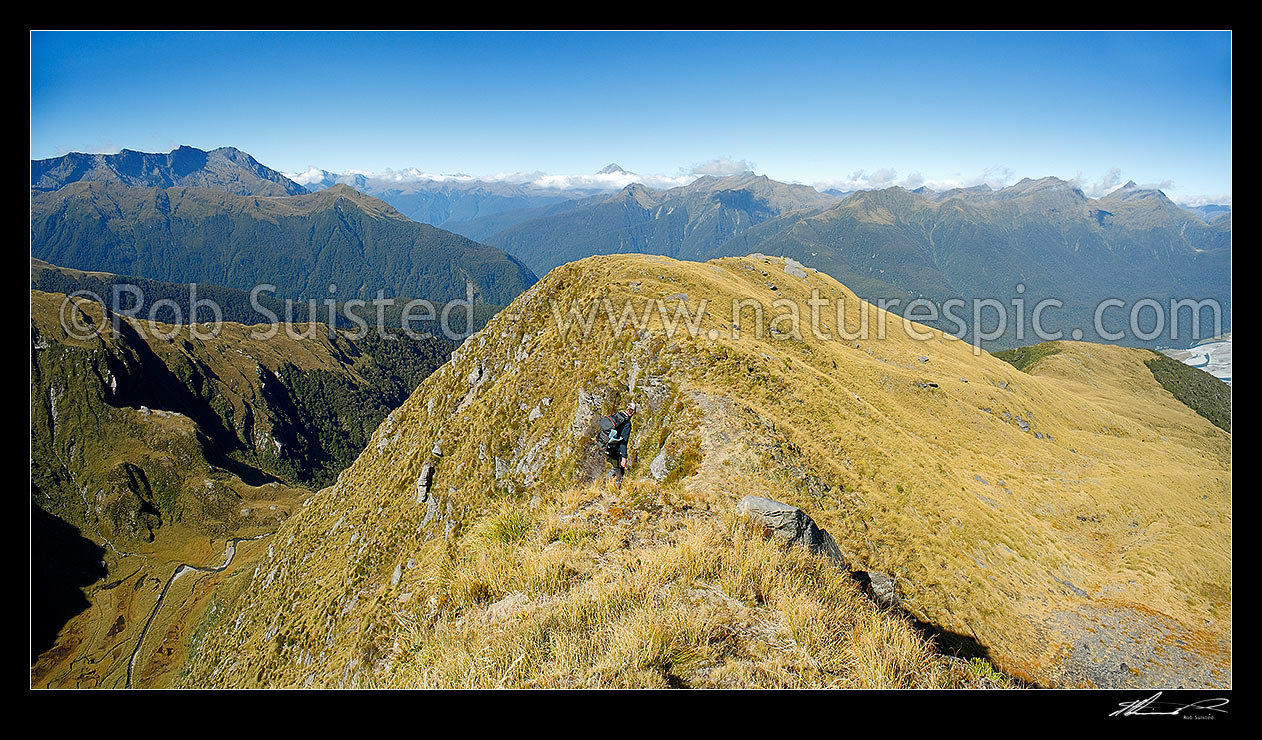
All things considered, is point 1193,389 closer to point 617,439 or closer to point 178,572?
point 617,439

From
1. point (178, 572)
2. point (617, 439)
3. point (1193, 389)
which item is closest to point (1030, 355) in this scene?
point (1193, 389)

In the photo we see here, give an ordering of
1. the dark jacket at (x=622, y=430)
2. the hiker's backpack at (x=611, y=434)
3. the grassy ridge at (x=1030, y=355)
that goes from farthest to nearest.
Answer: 1. the grassy ridge at (x=1030, y=355)
2. the hiker's backpack at (x=611, y=434)
3. the dark jacket at (x=622, y=430)

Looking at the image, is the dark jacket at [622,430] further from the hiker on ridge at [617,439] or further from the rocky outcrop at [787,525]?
the rocky outcrop at [787,525]

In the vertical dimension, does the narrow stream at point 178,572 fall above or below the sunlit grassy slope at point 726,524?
below

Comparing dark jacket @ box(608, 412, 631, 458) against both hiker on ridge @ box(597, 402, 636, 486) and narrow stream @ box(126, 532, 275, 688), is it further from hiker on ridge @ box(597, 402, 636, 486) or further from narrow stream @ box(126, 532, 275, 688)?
narrow stream @ box(126, 532, 275, 688)

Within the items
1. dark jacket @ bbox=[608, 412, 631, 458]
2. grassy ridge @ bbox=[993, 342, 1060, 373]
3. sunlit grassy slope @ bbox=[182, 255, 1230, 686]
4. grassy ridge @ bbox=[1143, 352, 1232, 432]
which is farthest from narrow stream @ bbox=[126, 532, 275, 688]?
grassy ridge @ bbox=[1143, 352, 1232, 432]

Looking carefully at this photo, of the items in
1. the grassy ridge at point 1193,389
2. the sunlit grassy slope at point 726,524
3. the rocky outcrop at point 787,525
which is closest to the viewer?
the sunlit grassy slope at point 726,524

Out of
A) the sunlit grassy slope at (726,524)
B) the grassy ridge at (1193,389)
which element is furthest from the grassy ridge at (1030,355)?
the sunlit grassy slope at (726,524)
